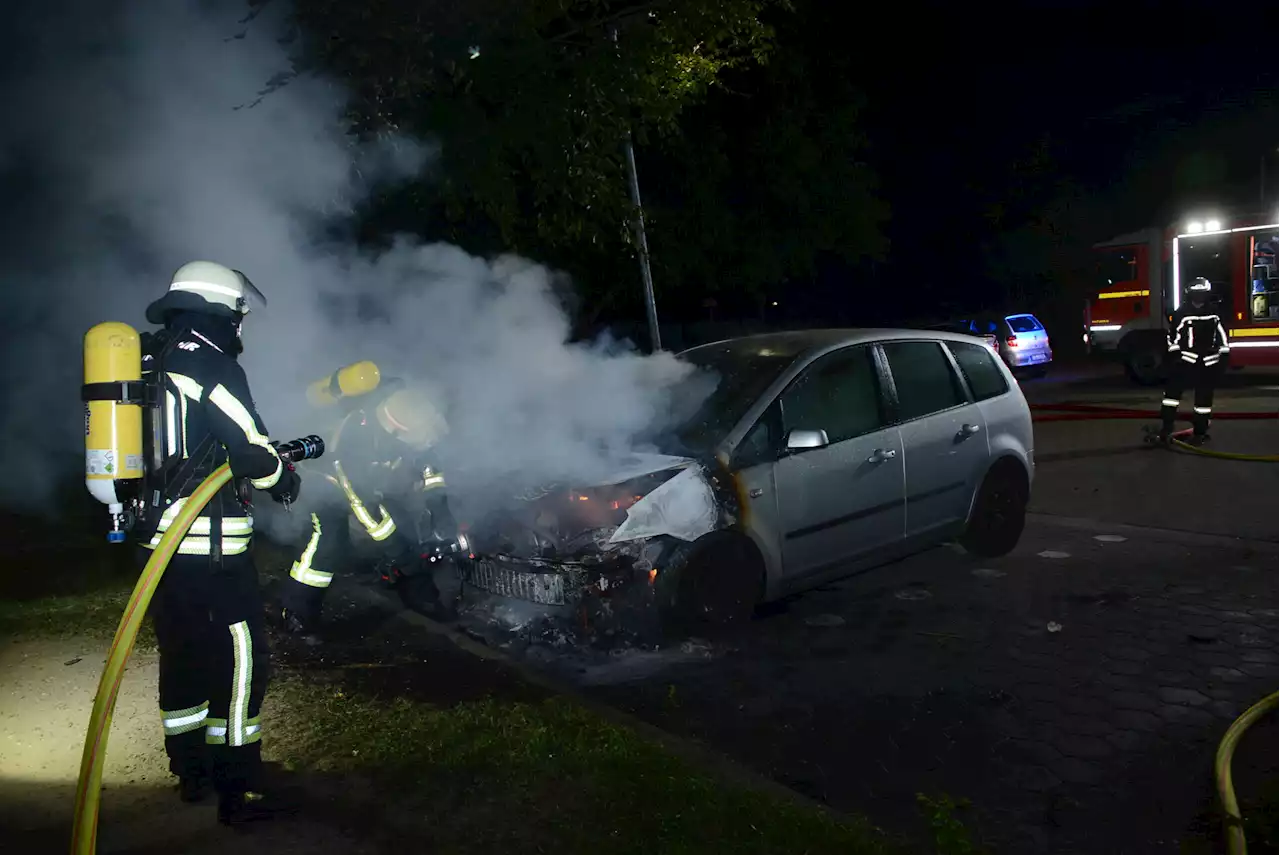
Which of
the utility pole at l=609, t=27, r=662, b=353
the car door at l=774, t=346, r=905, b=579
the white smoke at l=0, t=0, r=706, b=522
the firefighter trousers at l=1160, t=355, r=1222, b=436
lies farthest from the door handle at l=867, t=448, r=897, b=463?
the firefighter trousers at l=1160, t=355, r=1222, b=436

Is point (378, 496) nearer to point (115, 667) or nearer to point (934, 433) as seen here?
point (115, 667)

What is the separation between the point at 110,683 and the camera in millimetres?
3451

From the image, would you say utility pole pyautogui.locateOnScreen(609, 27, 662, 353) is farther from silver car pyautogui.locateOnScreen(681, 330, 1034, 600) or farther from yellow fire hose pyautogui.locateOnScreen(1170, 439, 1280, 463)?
yellow fire hose pyautogui.locateOnScreen(1170, 439, 1280, 463)

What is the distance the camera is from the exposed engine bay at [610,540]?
215 inches

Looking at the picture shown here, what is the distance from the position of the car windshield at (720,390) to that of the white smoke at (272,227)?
0.68 feet

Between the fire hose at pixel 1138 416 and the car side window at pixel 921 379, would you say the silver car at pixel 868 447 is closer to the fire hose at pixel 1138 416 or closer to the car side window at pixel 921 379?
the car side window at pixel 921 379

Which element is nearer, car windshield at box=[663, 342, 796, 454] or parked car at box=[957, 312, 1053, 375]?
car windshield at box=[663, 342, 796, 454]

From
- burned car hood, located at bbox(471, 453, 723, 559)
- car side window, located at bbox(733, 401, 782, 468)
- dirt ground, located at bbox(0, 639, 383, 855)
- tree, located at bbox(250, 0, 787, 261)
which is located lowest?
dirt ground, located at bbox(0, 639, 383, 855)

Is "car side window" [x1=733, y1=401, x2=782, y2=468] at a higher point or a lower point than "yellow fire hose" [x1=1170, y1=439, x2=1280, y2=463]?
higher

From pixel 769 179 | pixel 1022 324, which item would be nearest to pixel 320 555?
pixel 769 179

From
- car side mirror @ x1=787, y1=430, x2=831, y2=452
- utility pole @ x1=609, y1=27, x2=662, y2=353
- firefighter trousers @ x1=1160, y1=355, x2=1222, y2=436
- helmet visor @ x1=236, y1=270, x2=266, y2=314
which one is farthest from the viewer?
firefighter trousers @ x1=1160, y1=355, x2=1222, y2=436

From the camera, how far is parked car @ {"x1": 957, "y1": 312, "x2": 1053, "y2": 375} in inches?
905

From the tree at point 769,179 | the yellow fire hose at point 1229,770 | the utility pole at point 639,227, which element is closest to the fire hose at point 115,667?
the yellow fire hose at point 1229,770

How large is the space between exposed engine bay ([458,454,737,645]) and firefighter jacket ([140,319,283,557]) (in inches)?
72.7
